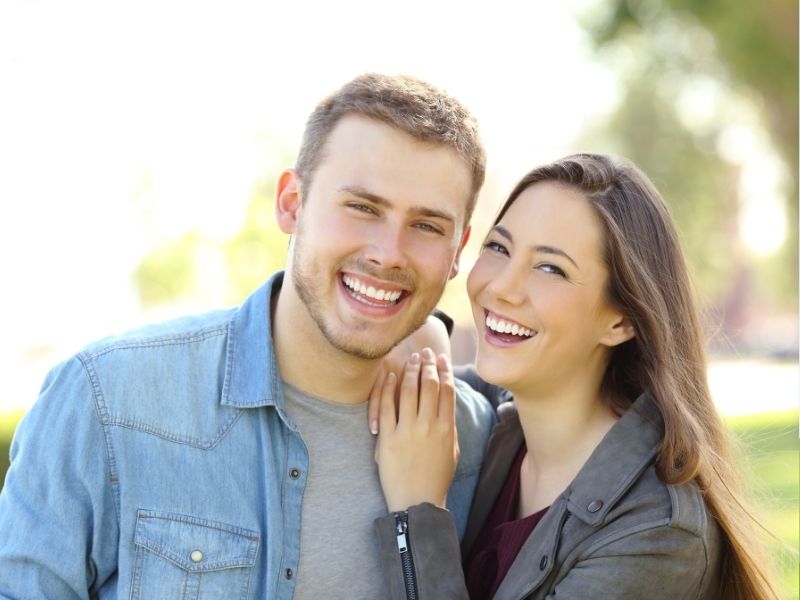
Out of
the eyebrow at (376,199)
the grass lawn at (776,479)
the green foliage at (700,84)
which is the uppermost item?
the green foliage at (700,84)

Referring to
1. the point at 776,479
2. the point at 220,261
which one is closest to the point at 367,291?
the point at 776,479

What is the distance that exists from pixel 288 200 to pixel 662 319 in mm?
1303

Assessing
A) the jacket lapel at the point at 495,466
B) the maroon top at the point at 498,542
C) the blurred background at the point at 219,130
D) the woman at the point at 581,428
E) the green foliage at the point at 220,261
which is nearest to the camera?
the woman at the point at 581,428

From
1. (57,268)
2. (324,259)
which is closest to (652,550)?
(324,259)

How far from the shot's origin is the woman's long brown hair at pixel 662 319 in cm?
299

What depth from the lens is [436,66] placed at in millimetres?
30125

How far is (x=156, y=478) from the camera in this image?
114 inches

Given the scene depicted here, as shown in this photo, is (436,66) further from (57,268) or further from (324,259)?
(324,259)

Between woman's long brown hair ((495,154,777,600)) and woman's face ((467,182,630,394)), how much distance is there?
0.05 meters

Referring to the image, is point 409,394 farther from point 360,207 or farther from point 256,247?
point 256,247

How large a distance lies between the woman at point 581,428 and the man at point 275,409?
0.50 feet

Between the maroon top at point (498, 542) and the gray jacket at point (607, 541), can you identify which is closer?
the gray jacket at point (607, 541)

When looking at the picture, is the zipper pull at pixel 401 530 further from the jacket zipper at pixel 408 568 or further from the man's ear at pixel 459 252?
the man's ear at pixel 459 252

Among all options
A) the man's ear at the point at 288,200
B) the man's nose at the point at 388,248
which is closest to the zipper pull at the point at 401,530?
Answer: the man's nose at the point at 388,248
